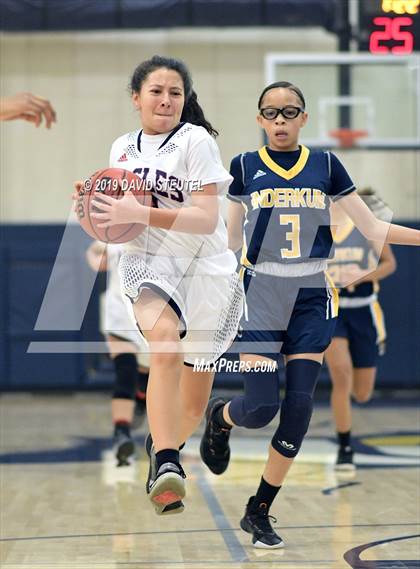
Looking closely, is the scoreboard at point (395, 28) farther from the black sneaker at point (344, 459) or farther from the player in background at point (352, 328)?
the black sneaker at point (344, 459)

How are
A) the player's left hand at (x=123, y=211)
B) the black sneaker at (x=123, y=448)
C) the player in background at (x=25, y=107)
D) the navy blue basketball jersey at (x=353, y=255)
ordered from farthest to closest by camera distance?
1. the navy blue basketball jersey at (x=353, y=255)
2. the black sneaker at (x=123, y=448)
3. the player in background at (x=25, y=107)
4. the player's left hand at (x=123, y=211)

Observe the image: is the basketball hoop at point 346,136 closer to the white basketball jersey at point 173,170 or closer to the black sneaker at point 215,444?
the black sneaker at point 215,444

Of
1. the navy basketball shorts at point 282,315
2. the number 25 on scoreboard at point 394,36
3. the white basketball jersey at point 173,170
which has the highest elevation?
the number 25 on scoreboard at point 394,36

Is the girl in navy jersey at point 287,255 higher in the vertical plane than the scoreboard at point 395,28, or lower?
lower

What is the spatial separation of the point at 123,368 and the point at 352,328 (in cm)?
163

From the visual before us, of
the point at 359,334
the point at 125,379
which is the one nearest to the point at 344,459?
the point at 359,334

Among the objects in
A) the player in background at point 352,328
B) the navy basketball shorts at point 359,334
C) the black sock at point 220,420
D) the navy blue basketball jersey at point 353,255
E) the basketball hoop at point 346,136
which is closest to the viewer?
the black sock at point 220,420

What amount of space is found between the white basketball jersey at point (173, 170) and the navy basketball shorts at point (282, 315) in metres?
0.60

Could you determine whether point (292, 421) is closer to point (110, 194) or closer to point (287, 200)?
point (287, 200)

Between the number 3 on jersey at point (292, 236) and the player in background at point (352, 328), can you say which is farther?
the player in background at point (352, 328)

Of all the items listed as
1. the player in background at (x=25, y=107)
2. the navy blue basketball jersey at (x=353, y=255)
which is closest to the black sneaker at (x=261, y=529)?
the player in background at (x=25, y=107)

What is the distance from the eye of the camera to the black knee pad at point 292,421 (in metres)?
5.29

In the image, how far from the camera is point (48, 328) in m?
12.9

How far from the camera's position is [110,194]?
453 cm
